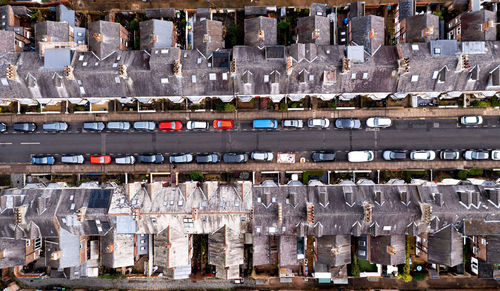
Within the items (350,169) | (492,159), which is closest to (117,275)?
(350,169)

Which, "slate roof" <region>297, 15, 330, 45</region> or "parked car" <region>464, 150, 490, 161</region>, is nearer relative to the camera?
"slate roof" <region>297, 15, 330, 45</region>

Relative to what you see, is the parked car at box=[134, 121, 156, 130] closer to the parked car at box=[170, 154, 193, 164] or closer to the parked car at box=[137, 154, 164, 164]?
the parked car at box=[137, 154, 164, 164]

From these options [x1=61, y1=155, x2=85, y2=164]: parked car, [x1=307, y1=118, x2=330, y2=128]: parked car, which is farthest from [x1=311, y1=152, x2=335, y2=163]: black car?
[x1=61, y1=155, x2=85, y2=164]: parked car

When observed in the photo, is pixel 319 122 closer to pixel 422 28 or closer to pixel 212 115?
pixel 212 115

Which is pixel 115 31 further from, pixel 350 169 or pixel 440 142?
pixel 440 142

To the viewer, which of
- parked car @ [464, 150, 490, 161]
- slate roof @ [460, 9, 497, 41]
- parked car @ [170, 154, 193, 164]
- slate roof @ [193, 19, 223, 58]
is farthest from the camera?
parked car @ [170, 154, 193, 164]

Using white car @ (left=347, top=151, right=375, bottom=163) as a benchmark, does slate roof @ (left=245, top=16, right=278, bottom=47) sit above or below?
above
